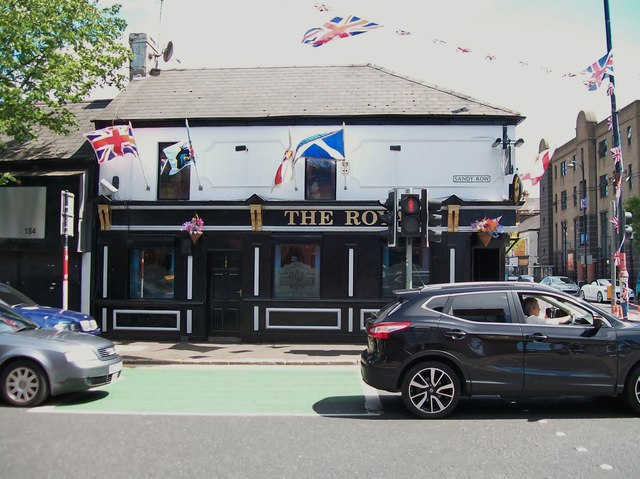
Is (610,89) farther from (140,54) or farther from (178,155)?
(140,54)

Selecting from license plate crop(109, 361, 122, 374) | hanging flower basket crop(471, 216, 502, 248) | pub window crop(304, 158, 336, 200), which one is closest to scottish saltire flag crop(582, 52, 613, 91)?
hanging flower basket crop(471, 216, 502, 248)

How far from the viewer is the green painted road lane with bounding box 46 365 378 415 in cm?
744

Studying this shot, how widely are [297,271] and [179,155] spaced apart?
4056mm

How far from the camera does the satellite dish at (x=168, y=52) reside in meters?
18.2

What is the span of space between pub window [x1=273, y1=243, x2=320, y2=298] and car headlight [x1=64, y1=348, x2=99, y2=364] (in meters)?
6.69

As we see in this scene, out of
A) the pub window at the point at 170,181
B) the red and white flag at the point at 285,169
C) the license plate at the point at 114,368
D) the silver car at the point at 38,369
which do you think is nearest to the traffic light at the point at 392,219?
the red and white flag at the point at 285,169

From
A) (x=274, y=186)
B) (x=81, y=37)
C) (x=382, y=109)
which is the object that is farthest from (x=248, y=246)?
(x=81, y=37)

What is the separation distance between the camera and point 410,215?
10.6m

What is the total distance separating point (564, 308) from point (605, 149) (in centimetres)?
4686

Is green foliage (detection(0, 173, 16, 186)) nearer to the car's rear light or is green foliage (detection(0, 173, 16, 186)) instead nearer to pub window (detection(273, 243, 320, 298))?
pub window (detection(273, 243, 320, 298))

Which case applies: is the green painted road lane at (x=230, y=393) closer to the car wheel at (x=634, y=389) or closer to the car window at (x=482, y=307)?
the car window at (x=482, y=307)

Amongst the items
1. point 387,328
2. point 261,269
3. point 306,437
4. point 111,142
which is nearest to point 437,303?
point 387,328

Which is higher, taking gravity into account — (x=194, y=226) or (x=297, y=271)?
(x=194, y=226)

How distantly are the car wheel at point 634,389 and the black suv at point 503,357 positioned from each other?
11mm
